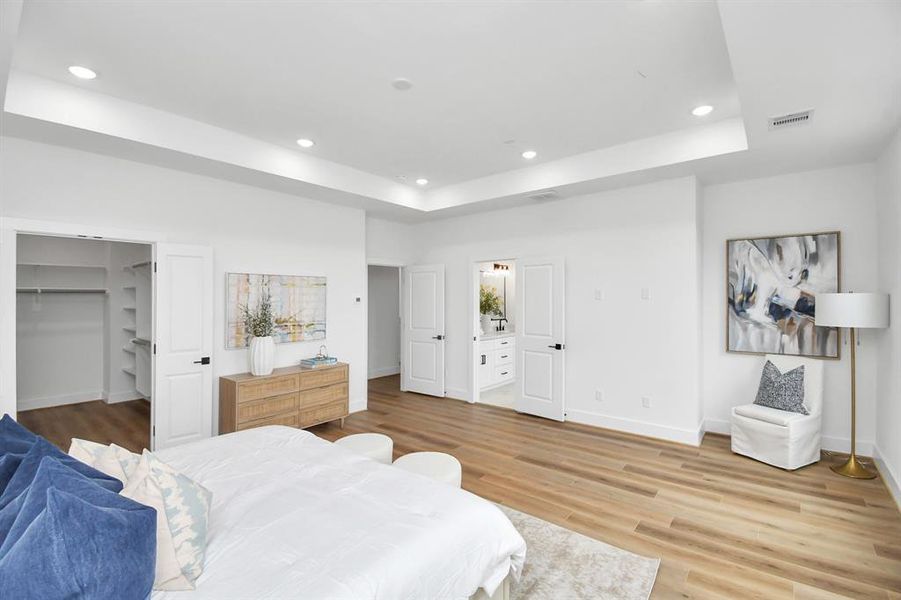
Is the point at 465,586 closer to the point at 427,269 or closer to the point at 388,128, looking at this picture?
the point at 388,128

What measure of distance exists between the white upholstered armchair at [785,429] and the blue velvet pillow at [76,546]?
4575 mm

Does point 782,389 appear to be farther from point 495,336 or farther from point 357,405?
point 357,405

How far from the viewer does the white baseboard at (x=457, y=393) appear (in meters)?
6.41

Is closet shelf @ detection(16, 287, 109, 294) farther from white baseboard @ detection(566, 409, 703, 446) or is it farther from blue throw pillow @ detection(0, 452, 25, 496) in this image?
white baseboard @ detection(566, 409, 703, 446)

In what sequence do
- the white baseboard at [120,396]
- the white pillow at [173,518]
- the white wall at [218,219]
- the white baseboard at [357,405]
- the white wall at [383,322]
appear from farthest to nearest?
the white wall at [383,322] → the white baseboard at [120,396] → the white baseboard at [357,405] → the white wall at [218,219] → the white pillow at [173,518]

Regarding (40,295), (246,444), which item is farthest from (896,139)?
(40,295)

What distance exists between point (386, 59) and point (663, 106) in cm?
225

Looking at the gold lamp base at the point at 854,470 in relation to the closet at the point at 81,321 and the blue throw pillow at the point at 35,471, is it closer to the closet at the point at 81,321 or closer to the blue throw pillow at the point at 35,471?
the blue throw pillow at the point at 35,471

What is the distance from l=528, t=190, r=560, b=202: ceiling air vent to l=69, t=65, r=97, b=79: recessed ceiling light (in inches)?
163

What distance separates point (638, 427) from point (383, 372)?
5005mm

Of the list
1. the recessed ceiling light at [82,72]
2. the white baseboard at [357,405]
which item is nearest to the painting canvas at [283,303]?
the white baseboard at [357,405]

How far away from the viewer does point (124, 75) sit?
3.06 meters

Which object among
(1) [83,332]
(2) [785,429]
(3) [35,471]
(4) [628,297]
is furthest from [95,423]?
(2) [785,429]

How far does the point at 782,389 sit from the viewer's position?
4.08 meters
